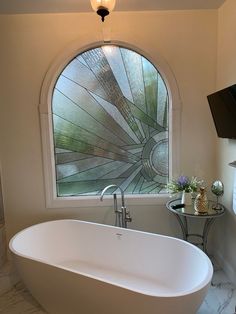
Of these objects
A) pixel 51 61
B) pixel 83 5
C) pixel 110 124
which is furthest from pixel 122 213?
pixel 83 5

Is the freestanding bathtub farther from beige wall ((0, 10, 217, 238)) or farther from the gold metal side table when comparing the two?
beige wall ((0, 10, 217, 238))

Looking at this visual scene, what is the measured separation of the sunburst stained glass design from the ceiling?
1.31ft

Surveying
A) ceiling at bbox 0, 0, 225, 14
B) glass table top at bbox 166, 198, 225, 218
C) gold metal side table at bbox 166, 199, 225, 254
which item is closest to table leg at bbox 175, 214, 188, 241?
Result: gold metal side table at bbox 166, 199, 225, 254

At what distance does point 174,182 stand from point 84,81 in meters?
1.43

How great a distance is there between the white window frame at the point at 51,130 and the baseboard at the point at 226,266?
78 centimetres

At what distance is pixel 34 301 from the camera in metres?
2.02

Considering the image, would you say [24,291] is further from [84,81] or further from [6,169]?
[84,81]

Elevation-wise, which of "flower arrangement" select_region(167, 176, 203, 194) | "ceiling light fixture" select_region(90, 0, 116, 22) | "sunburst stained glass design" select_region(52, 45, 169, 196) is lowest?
"flower arrangement" select_region(167, 176, 203, 194)

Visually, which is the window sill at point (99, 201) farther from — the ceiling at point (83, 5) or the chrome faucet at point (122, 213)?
the ceiling at point (83, 5)

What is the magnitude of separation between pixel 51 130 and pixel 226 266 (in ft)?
7.28

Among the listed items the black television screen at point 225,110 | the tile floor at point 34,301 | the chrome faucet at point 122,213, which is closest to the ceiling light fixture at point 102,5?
the black television screen at point 225,110

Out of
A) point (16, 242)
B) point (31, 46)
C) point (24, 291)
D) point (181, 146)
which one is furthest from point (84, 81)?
point (24, 291)

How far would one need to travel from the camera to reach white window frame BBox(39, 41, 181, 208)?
2.44m

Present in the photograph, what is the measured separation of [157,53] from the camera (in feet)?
7.98
